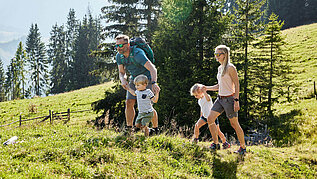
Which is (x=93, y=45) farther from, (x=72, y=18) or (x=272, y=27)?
(x=272, y=27)

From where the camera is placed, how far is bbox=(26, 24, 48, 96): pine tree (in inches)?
2053

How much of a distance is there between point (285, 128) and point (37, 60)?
55.6 m

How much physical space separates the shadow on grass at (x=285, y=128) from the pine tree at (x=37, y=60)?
5134 cm

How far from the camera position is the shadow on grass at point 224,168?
455 cm

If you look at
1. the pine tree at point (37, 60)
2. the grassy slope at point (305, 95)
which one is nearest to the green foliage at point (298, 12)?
the grassy slope at point (305, 95)

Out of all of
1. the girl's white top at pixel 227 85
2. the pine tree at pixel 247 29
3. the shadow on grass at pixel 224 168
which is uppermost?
the pine tree at pixel 247 29

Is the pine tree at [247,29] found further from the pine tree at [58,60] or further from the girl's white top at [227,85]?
the pine tree at [58,60]

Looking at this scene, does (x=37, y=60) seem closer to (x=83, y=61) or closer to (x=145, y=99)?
(x=83, y=61)

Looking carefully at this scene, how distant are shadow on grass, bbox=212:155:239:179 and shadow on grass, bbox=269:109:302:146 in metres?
7.14

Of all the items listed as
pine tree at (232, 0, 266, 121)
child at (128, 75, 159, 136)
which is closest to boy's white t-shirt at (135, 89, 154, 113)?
child at (128, 75, 159, 136)

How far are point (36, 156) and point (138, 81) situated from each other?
241 cm

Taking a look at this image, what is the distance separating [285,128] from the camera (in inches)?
495

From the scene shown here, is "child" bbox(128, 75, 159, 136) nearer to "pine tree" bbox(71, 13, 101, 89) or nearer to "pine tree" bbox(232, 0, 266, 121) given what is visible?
"pine tree" bbox(232, 0, 266, 121)

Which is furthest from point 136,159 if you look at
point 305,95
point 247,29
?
point 305,95
